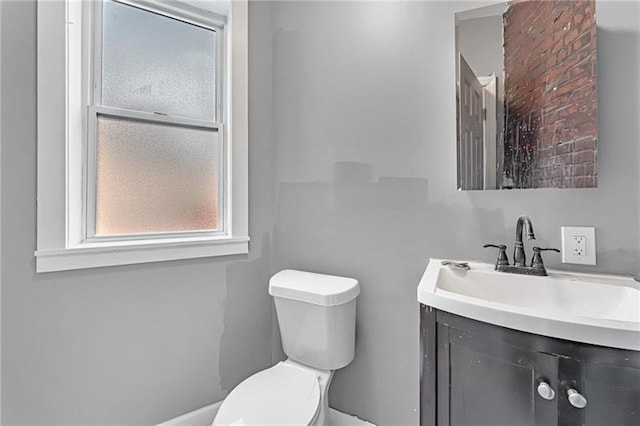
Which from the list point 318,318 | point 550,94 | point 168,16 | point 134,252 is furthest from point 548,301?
point 168,16

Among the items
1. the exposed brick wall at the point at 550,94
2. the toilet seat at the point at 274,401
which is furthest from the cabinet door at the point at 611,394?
the toilet seat at the point at 274,401

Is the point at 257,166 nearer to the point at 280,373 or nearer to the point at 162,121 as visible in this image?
the point at 162,121

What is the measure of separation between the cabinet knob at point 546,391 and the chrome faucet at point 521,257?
48cm

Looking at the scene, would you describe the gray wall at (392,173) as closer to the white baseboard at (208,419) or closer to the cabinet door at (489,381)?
the white baseboard at (208,419)

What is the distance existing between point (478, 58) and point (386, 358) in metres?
1.34

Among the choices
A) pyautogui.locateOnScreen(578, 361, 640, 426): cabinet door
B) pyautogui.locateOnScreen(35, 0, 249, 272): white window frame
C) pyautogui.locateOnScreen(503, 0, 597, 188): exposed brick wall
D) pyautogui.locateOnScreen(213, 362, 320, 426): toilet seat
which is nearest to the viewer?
pyautogui.locateOnScreen(578, 361, 640, 426): cabinet door

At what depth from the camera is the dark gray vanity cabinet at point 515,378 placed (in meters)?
0.76

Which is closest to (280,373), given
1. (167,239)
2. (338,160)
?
(167,239)

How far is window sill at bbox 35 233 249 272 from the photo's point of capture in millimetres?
1408

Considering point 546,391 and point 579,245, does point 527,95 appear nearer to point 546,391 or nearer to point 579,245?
point 579,245

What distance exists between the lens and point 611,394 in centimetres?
76

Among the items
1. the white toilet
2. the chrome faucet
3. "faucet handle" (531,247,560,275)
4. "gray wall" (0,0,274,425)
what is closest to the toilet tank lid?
the white toilet

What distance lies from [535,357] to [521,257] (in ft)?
1.62

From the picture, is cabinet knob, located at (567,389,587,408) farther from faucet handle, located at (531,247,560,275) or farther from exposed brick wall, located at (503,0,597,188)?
exposed brick wall, located at (503,0,597,188)
